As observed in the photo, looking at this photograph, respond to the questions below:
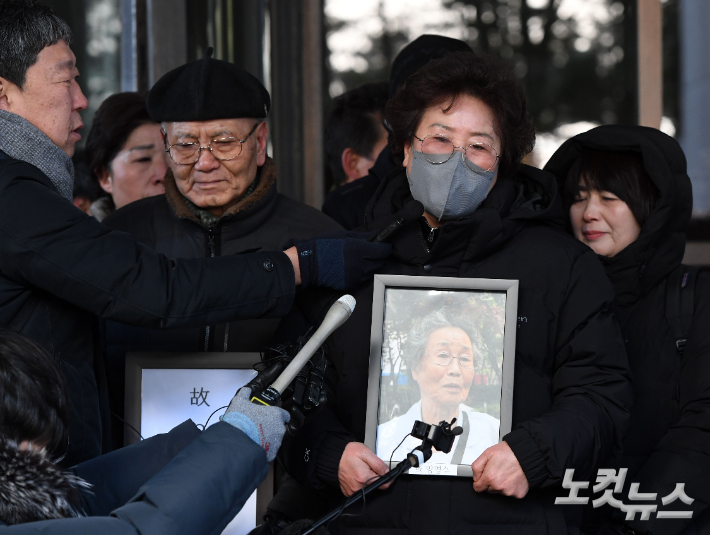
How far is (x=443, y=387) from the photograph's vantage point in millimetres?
2203

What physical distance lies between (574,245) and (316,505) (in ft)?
3.41

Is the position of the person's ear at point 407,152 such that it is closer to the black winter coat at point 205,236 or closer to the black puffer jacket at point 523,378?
the black puffer jacket at point 523,378

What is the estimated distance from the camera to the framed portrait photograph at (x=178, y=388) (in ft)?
8.31

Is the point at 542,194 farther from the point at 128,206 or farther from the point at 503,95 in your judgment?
the point at 128,206

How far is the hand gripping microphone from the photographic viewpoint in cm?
171

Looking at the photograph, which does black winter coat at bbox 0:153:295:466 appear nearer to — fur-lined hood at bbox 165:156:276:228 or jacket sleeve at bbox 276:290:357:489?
jacket sleeve at bbox 276:290:357:489

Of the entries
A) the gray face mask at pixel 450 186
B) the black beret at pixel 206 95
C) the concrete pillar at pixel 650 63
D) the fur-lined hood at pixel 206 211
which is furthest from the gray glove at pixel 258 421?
the concrete pillar at pixel 650 63

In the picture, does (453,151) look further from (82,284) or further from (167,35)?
(167,35)

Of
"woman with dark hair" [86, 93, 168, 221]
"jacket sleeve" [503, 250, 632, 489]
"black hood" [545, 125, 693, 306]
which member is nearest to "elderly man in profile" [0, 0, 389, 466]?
"jacket sleeve" [503, 250, 632, 489]

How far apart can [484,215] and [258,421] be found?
93cm

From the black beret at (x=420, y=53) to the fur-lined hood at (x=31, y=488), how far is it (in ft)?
8.03

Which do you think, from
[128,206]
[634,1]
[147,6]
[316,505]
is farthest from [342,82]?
[316,505]

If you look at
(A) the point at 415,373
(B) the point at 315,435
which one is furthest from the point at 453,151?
(B) the point at 315,435

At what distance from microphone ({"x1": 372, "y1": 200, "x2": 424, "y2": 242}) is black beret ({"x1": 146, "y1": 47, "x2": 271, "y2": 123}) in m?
0.85
